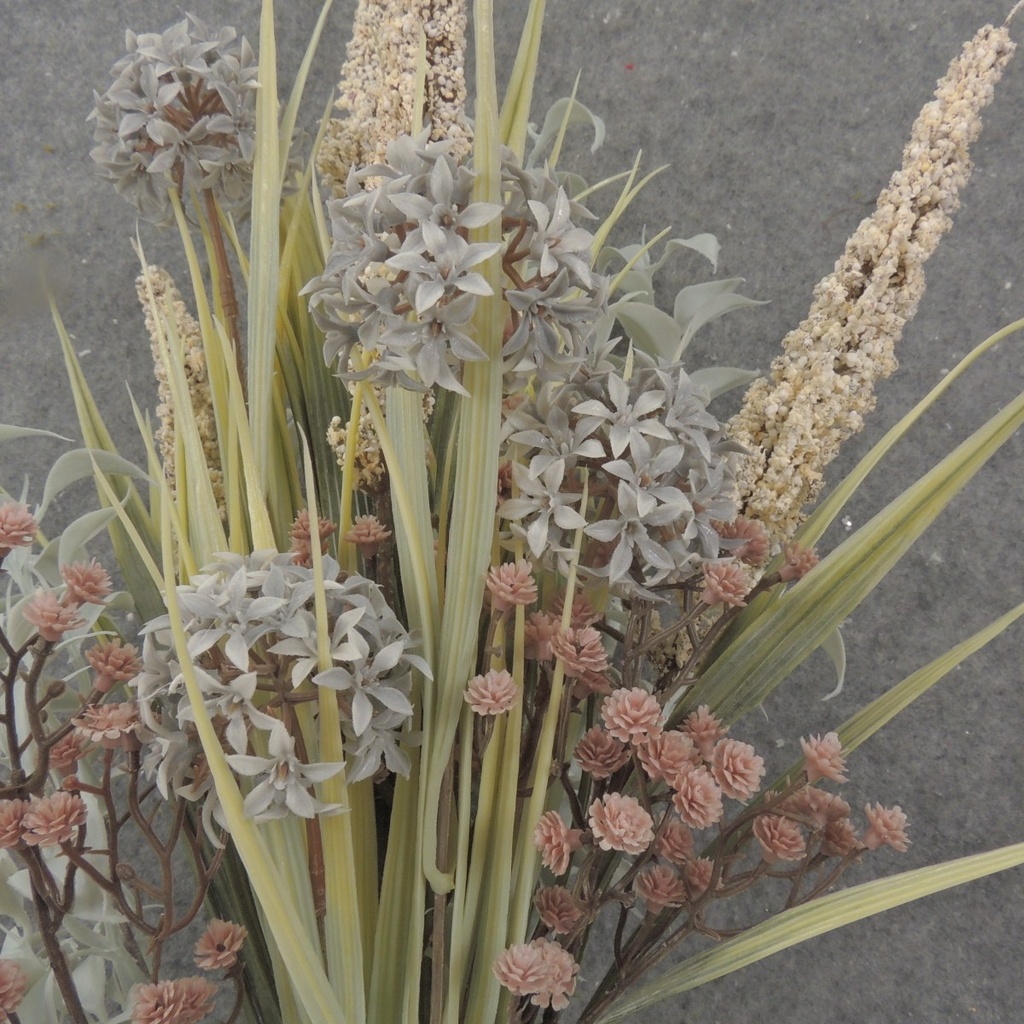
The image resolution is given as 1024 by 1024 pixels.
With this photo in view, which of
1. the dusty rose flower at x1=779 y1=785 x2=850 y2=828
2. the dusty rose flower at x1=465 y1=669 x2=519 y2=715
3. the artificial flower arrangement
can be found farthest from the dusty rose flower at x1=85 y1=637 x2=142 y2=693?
the dusty rose flower at x1=779 y1=785 x2=850 y2=828

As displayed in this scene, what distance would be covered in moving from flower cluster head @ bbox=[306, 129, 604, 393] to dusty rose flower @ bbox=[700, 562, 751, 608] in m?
0.08

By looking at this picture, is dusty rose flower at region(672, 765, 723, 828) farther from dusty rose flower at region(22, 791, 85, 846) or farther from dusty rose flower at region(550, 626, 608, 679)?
dusty rose flower at region(22, 791, 85, 846)

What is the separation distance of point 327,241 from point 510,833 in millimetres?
228

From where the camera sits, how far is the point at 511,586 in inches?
9.3

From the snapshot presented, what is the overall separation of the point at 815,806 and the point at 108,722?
0.71 feet

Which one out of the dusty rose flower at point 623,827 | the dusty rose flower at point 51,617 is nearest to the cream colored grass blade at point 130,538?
the dusty rose flower at point 51,617

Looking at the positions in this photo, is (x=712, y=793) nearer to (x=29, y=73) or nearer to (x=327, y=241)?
(x=327, y=241)

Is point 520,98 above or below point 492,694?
above

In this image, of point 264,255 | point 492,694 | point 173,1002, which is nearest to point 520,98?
point 264,255

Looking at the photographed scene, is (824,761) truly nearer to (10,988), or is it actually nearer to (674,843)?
(674,843)

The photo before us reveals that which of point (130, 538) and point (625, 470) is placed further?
point (130, 538)

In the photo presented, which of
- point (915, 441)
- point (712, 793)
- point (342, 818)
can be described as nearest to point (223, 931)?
point (342, 818)

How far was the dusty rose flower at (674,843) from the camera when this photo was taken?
0.82 ft

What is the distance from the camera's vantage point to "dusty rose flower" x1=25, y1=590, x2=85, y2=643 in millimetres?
218
